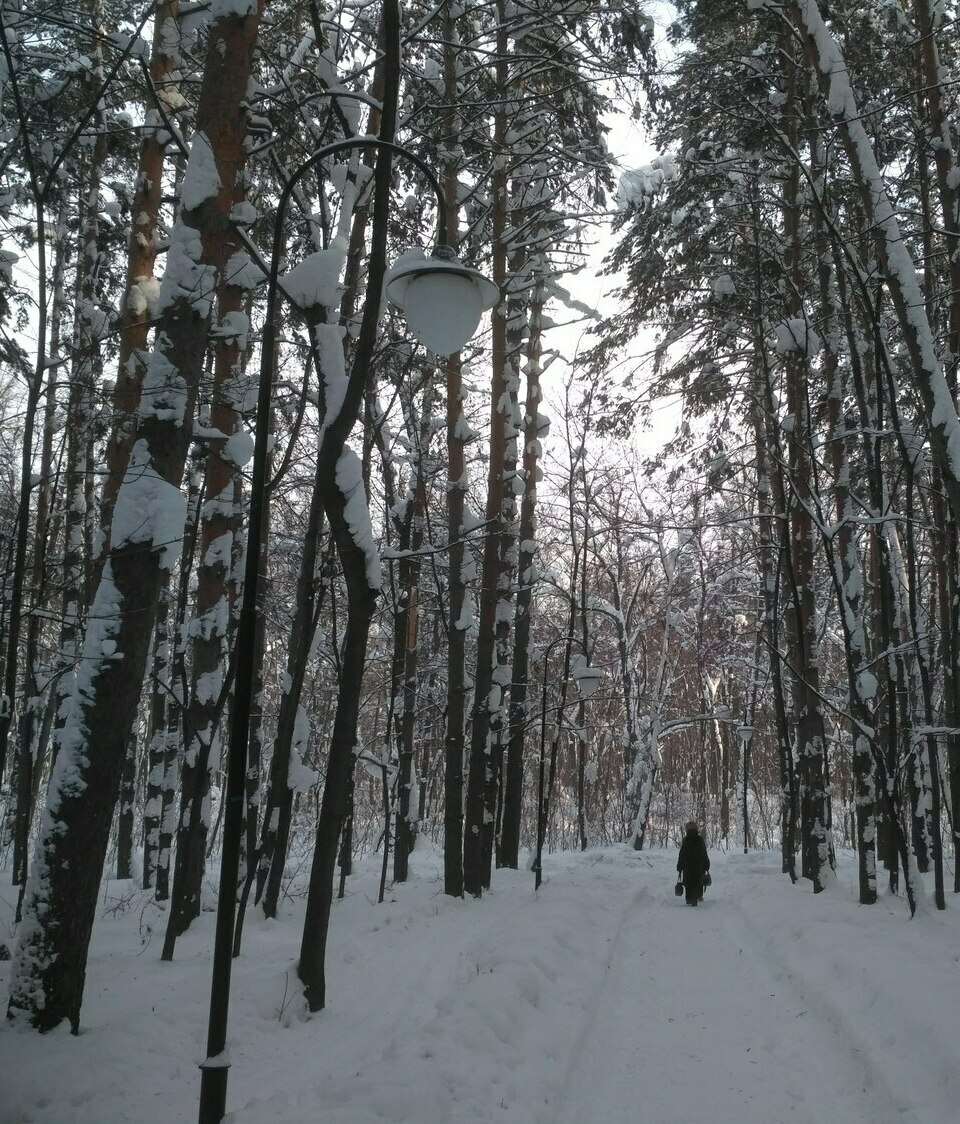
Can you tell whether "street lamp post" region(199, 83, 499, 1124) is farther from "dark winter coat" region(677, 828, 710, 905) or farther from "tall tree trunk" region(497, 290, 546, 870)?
"tall tree trunk" region(497, 290, 546, 870)

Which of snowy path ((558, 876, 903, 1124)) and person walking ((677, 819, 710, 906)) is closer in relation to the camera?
snowy path ((558, 876, 903, 1124))

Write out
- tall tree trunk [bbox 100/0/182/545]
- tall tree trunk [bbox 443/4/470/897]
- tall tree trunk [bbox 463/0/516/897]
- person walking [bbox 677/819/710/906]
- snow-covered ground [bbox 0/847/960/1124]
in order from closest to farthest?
snow-covered ground [bbox 0/847/960/1124]
tall tree trunk [bbox 100/0/182/545]
tall tree trunk [bbox 443/4/470/897]
tall tree trunk [bbox 463/0/516/897]
person walking [bbox 677/819/710/906]

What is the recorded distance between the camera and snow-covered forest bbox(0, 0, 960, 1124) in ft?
16.5

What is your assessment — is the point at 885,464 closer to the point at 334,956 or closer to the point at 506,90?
the point at 506,90

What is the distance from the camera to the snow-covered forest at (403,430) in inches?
197

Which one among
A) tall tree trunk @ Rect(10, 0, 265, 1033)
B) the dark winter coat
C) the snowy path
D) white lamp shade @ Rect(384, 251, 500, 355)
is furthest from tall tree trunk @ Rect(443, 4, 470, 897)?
white lamp shade @ Rect(384, 251, 500, 355)

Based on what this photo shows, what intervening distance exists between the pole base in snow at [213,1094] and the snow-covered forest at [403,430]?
0.33 feet

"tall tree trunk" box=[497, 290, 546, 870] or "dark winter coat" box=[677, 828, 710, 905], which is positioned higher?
"tall tree trunk" box=[497, 290, 546, 870]

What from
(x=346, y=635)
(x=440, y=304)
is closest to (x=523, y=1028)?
(x=346, y=635)

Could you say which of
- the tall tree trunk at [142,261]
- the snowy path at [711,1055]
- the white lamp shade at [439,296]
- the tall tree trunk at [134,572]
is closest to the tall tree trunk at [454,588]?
the snowy path at [711,1055]

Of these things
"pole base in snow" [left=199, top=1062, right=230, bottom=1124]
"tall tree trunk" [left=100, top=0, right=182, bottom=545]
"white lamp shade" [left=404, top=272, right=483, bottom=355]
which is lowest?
"pole base in snow" [left=199, top=1062, right=230, bottom=1124]

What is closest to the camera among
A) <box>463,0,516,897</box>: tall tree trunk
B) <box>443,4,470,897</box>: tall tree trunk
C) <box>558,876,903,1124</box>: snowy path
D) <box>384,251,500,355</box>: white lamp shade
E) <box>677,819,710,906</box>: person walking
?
<box>384,251,500,355</box>: white lamp shade

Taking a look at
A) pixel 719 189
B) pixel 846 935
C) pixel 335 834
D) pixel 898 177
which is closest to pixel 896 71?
pixel 898 177

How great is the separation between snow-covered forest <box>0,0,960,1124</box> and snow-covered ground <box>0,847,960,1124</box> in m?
0.07
